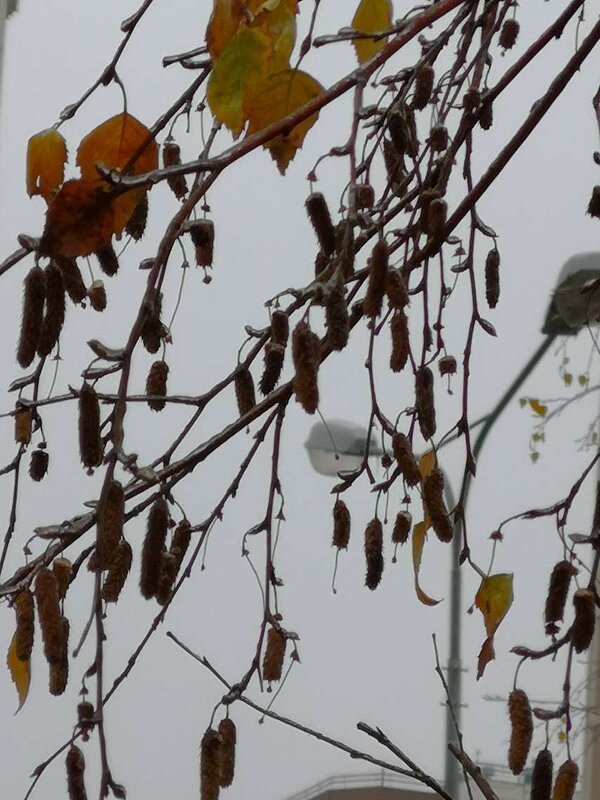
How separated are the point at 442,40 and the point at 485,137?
0.82m

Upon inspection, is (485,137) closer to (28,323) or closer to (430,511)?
(430,511)

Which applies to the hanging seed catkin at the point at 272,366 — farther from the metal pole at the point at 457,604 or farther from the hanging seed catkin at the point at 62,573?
the metal pole at the point at 457,604

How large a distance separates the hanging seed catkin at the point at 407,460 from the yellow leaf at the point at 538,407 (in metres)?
0.68

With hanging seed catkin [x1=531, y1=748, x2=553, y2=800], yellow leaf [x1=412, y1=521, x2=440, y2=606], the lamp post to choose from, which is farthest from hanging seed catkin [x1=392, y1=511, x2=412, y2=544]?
the lamp post

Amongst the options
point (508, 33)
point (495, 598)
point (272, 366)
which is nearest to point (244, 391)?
point (272, 366)

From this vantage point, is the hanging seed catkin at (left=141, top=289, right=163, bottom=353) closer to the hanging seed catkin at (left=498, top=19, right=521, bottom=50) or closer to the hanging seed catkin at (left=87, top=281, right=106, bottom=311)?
the hanging seed catkin at (left=87, top=281, right=106, bottom=311)

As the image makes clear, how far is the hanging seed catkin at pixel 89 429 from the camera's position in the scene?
40 centimetres

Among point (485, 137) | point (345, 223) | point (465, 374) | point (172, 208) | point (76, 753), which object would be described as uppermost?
point (485, 137)

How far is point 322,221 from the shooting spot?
384 millimetres

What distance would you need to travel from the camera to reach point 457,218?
529 mm

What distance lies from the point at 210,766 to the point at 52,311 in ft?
0.63

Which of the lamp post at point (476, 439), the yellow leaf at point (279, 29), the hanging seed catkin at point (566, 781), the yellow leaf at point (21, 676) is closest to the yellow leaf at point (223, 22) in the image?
the yellow leaf at point (279, 29)

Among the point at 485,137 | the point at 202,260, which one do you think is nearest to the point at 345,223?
the point at 202,260

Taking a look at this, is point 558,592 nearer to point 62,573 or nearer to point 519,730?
point 519,730
